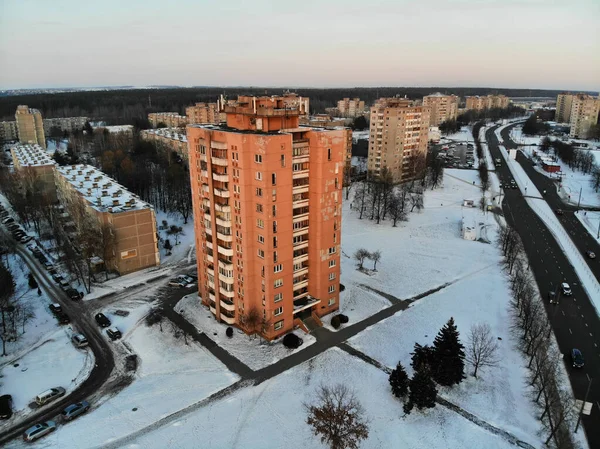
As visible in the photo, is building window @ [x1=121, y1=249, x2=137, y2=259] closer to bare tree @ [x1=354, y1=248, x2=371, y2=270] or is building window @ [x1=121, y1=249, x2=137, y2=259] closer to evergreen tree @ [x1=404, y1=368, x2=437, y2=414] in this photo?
bare tree @ [x1=354, y1=248, x2=371, y2=270]

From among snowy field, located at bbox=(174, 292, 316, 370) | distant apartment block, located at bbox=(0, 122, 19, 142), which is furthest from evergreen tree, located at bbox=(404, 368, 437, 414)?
distant apartment block, located at bbox=(0, 122, 19, 142)

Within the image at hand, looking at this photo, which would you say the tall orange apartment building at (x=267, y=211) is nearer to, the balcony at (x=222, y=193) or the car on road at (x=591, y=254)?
the balcony at (x=222, y=193)

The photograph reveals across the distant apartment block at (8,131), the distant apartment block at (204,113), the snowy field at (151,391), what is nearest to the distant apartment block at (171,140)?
the distant apartment block at (204,113)

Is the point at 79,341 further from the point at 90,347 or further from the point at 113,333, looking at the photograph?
the point at 113,333

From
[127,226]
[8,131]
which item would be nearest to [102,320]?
[127,226]

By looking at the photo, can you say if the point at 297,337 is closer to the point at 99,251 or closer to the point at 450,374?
the point at 450,374

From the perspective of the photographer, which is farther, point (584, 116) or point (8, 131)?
point (584, 116)
